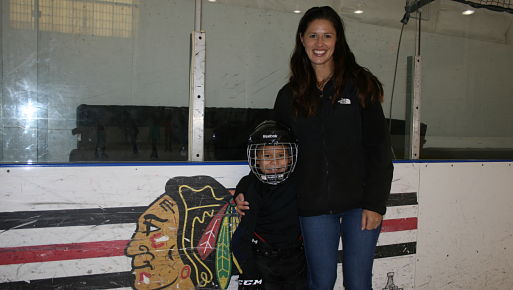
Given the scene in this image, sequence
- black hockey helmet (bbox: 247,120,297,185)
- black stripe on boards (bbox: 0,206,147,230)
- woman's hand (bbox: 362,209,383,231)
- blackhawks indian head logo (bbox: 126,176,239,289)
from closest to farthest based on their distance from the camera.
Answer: woman's hand (bbox: 362,209,383,231) → black hockey helmet (bbox: 247,120,297,185) → black stripe on boards (bbox: 0,206,147,230) → blackhawks indian head logo (bbox: 126,176,239,289)

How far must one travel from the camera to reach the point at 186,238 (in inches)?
74.8

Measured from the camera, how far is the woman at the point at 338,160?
1449 mm

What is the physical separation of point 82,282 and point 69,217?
0.30 m

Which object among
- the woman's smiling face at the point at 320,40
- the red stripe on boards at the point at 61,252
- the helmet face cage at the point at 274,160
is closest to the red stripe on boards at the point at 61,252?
the red stripe on boards at the point at 61,252

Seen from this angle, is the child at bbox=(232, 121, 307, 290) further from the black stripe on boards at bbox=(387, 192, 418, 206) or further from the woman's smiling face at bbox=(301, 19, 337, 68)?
the black stripe on boards at bbox=(387, 192, 418, 206)

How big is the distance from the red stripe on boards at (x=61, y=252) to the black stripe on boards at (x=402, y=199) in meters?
1.47

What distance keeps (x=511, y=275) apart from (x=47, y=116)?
3.03 meters

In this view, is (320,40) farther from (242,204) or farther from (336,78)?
(242,204)

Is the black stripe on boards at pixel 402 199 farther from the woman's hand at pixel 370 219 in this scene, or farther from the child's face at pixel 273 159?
the child's face at pixel 273 159

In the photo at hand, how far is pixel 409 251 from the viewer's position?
7.66 feet

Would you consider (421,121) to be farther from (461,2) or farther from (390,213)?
(461,2)

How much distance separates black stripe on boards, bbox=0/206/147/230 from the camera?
167 centimetres

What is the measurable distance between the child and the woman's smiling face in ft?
1.01

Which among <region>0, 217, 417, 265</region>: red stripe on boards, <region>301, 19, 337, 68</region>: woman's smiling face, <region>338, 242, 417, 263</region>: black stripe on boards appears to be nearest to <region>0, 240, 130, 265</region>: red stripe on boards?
<region>0, 217, 417, 265</region>: red stripe on boards
